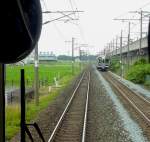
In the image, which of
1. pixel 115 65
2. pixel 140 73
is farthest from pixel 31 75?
pixel 115 65

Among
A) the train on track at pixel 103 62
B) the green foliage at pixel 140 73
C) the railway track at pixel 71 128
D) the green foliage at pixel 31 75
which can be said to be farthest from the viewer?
the train on track at pixel 103 62

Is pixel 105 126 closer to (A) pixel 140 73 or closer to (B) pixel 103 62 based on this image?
(A) pixel 140 73

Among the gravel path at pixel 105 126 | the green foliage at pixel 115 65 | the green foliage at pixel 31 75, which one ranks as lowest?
the green foliage at pixel 31 75

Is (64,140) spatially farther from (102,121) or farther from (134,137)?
(102,121)

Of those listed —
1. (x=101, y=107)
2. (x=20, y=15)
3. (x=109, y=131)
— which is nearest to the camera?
(x=20, y=15)

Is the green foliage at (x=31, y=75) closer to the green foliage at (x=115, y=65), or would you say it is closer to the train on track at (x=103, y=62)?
the train on track at (x=103, y=62)

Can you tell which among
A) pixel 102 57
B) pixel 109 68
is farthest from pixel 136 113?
pixel 109 68

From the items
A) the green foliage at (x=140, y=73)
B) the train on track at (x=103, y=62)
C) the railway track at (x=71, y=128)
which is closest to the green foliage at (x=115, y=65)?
the train on track at (x=103, y=62)

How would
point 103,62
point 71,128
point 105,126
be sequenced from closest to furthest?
point 71,128 < point 105,126 < point 103,62

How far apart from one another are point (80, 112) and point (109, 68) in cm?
7570

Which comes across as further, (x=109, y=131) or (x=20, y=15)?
(x=109, y=131)

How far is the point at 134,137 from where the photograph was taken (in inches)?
520

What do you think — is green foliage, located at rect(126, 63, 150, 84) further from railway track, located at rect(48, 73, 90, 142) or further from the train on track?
the train on track

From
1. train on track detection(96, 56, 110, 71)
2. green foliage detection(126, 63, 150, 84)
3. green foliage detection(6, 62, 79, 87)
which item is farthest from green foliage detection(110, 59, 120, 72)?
green foliage detection(126, 63, 150, 84)
